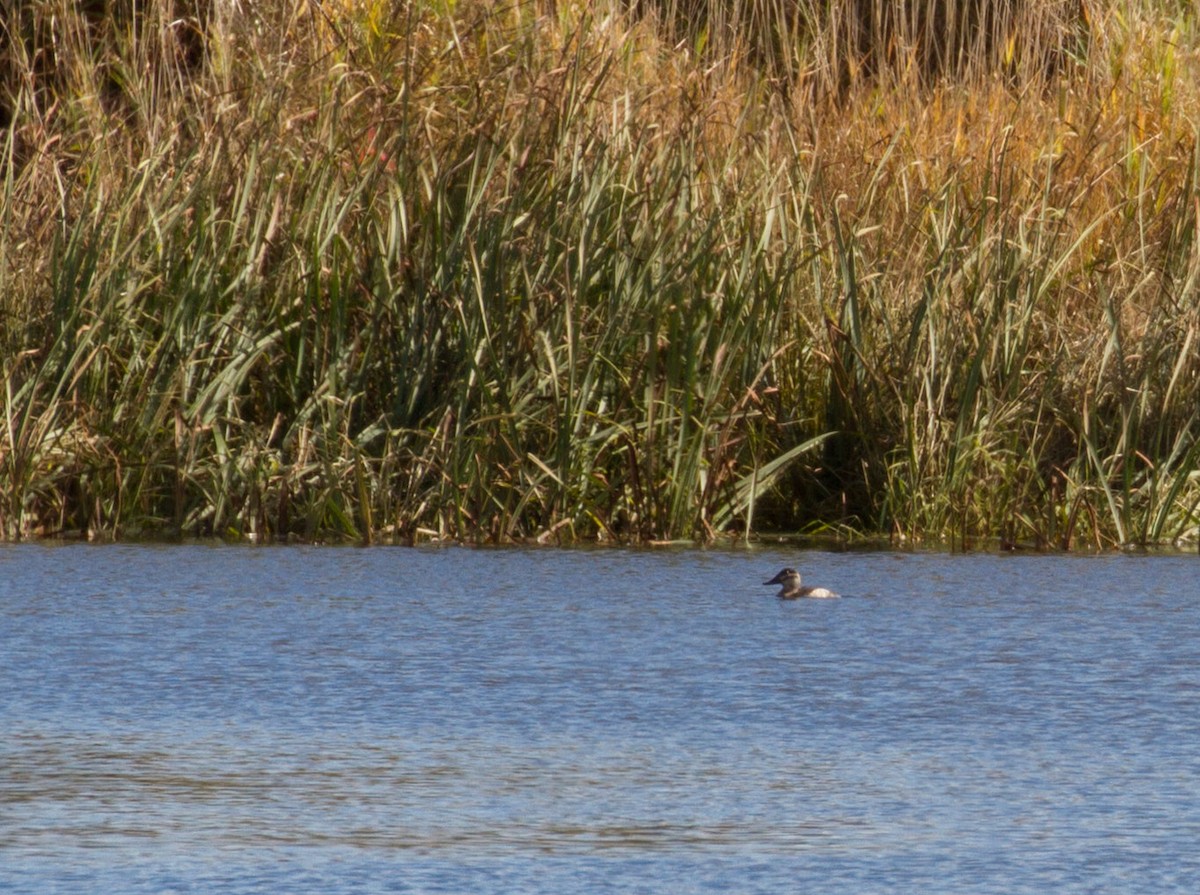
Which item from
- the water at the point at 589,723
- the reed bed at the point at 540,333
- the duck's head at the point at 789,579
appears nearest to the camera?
the water at the point at 589,723

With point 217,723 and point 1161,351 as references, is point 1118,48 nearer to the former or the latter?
point 1161,351

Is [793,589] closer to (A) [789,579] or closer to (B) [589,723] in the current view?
(A) [789,579]

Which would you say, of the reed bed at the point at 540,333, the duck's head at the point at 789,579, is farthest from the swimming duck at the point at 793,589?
the reed bed at the point at 540,333

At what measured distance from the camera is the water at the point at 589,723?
111 inches

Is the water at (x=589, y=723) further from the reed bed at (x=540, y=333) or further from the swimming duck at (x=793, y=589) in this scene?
the reed bed at (x=540, y=333)

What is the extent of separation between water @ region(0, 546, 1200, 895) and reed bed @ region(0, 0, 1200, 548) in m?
0.35

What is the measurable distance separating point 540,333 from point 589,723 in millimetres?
2354

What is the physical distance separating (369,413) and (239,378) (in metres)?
0.40

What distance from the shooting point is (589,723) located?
12.1 ft

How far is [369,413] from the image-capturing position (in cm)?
616

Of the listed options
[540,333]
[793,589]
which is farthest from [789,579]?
→ [540,333]

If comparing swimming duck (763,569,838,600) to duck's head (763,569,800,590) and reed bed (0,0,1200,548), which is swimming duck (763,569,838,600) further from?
reed bed (0,0,1200,548)

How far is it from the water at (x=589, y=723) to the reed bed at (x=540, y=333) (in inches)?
13.7

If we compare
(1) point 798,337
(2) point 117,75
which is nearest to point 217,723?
(1) point 798,337
